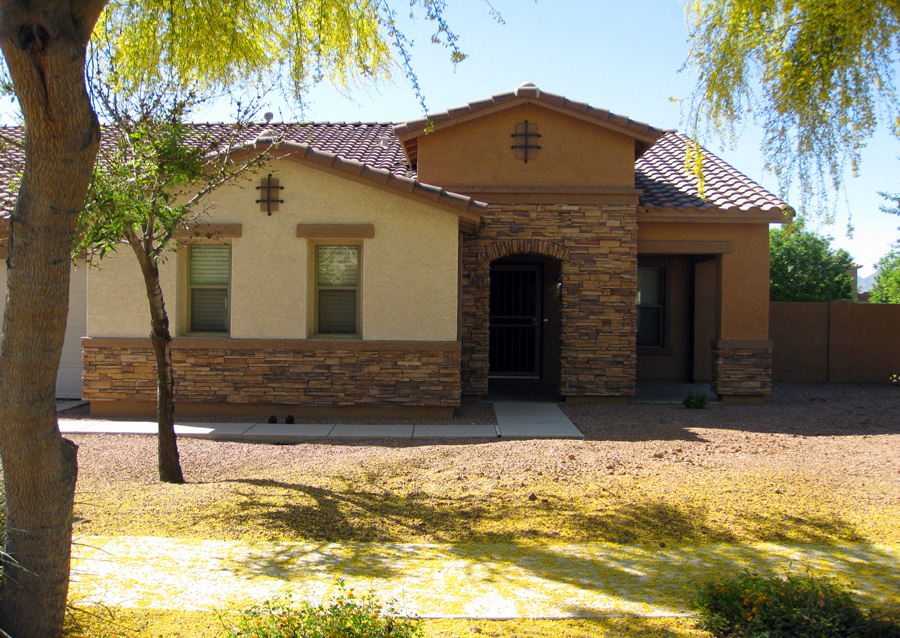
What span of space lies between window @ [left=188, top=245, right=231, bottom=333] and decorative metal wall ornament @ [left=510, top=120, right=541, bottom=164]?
4876mm

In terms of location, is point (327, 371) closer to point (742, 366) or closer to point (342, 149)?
point (342, 149)

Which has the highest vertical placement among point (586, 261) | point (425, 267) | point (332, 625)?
point (586, 261)

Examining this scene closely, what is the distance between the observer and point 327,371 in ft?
35.2

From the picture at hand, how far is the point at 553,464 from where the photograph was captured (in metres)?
7.66

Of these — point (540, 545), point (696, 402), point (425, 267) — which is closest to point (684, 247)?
→ point (696, 402)

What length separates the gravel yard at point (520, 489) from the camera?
5727 mm

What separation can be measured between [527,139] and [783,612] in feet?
30.6

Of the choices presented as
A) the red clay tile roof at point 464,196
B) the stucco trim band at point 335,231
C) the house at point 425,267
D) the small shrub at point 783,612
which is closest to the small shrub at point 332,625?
the small shrub at point 783,612

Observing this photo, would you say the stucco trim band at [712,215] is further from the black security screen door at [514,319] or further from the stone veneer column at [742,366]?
the black security screen door at [514,319]

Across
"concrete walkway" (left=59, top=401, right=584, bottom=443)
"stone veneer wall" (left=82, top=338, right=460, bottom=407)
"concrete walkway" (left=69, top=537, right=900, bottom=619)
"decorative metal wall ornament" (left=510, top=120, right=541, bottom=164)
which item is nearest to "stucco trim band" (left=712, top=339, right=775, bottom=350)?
"concrete walkway" (left=59, top=401, right=584, bottom=443)

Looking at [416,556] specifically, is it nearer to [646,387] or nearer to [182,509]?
[182,509]

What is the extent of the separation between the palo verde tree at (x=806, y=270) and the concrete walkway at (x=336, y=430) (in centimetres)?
1488

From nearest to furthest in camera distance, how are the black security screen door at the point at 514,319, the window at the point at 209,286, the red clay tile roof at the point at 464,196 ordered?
the red clay tile roof at the point at 464,196, the window at the point at 209,286, the black security screen door at the point at 514,319

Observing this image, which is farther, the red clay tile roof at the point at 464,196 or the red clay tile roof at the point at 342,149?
the red clay tile roof at the point at 464,196
